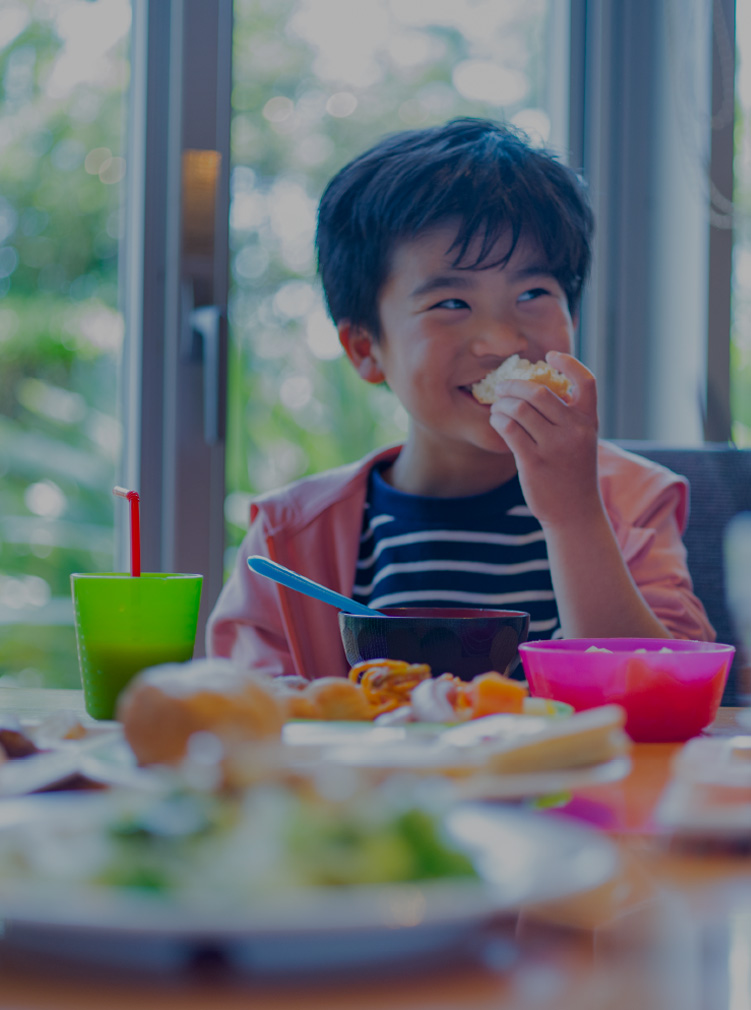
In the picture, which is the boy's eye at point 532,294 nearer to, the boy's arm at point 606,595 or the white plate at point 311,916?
the boy's arm at point 606,595

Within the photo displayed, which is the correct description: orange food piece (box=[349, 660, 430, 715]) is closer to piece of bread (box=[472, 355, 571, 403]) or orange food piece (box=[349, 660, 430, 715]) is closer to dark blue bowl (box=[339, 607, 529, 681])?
dark blue bowl (box=[339, 607, 529, 681])

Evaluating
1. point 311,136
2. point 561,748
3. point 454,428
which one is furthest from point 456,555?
point 311,136

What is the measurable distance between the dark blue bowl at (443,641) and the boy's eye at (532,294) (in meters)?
0.65

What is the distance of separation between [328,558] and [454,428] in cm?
24

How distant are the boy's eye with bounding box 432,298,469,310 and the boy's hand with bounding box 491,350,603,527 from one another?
0.19m

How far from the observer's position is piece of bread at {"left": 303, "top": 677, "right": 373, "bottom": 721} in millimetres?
637

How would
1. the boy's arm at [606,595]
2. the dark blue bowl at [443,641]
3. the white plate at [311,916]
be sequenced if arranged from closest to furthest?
the white plate at [311,916], the dark blue bowl at [443,641], the boy's arm at [606,595]

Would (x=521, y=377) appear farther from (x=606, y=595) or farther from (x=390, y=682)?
(x=390, y=682)

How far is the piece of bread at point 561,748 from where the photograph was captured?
0.48 metres

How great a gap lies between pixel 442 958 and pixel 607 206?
7.79 feet

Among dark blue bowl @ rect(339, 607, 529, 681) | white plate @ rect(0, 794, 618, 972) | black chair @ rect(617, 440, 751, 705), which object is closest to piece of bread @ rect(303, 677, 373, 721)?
dark blue bowl @ rect(339, 607, 529, 681)

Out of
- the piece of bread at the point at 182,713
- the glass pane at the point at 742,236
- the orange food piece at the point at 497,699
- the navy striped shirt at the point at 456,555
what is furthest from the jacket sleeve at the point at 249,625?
the glass pane at the point at 742,236

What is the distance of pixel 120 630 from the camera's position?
81 centimetres

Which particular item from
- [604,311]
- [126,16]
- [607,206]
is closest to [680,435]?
[604,311]
